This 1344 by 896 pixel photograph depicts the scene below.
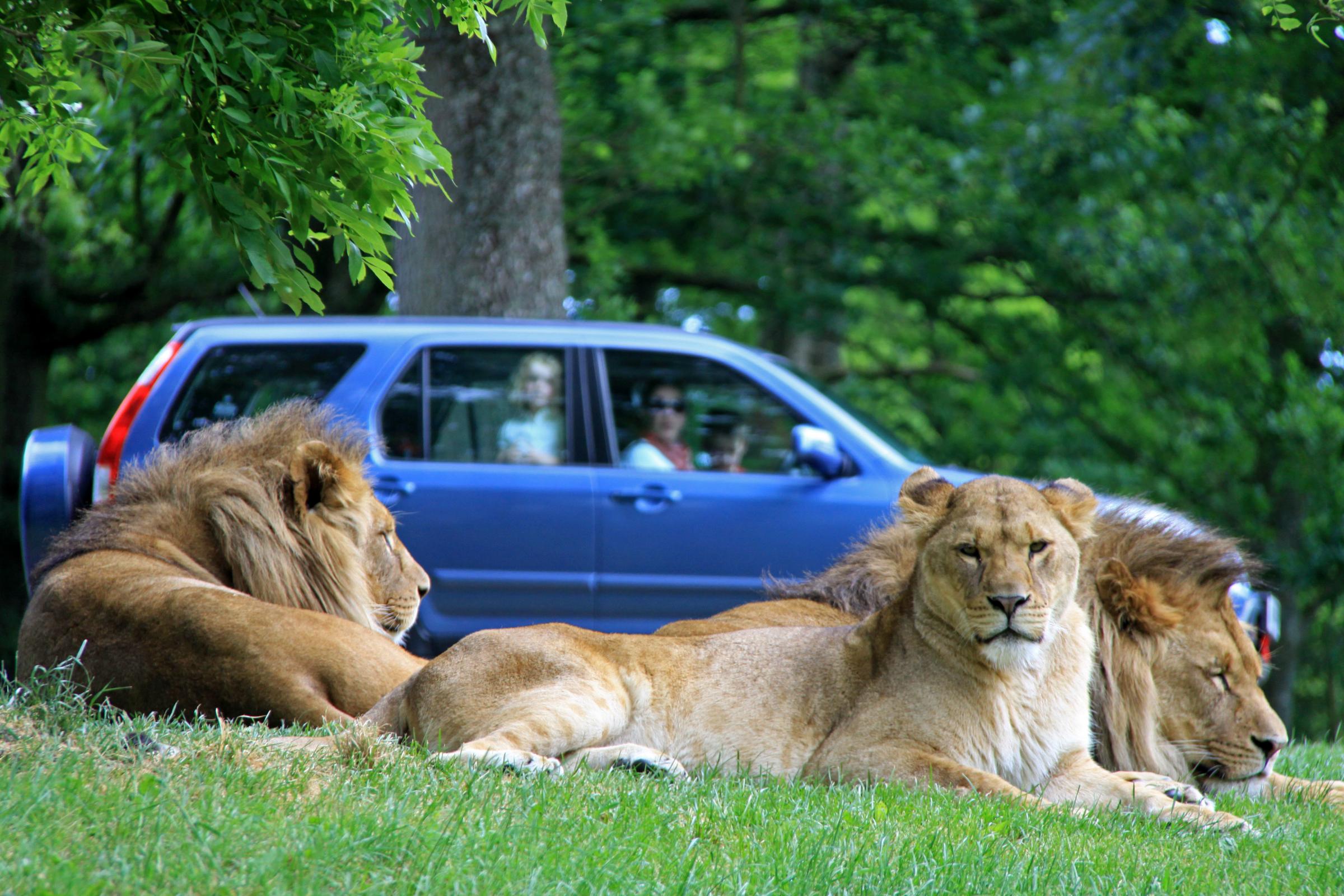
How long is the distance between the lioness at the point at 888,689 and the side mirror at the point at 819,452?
2.68 metres

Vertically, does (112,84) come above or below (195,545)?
above

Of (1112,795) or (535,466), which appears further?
(535,466)

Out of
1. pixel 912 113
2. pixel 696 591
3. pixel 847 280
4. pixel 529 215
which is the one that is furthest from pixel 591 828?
pixel 912 113

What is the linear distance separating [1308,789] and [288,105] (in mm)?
4109

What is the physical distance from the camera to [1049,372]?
16219mm

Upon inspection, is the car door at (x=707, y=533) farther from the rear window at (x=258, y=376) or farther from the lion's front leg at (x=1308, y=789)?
the lion's front leg at (x=1308, y=789)

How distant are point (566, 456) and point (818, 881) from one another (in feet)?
16.2

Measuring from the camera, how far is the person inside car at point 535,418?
7.72 metres

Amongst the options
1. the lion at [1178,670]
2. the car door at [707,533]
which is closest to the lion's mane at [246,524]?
the car door at [707,533]

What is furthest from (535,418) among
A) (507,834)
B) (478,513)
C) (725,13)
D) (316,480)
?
(725,13)

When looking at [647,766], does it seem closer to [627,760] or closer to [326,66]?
[627,760]

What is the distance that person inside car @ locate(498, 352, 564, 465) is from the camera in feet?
25.3

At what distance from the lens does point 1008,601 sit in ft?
13.1

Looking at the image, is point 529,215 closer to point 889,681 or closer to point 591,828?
point 889,681
